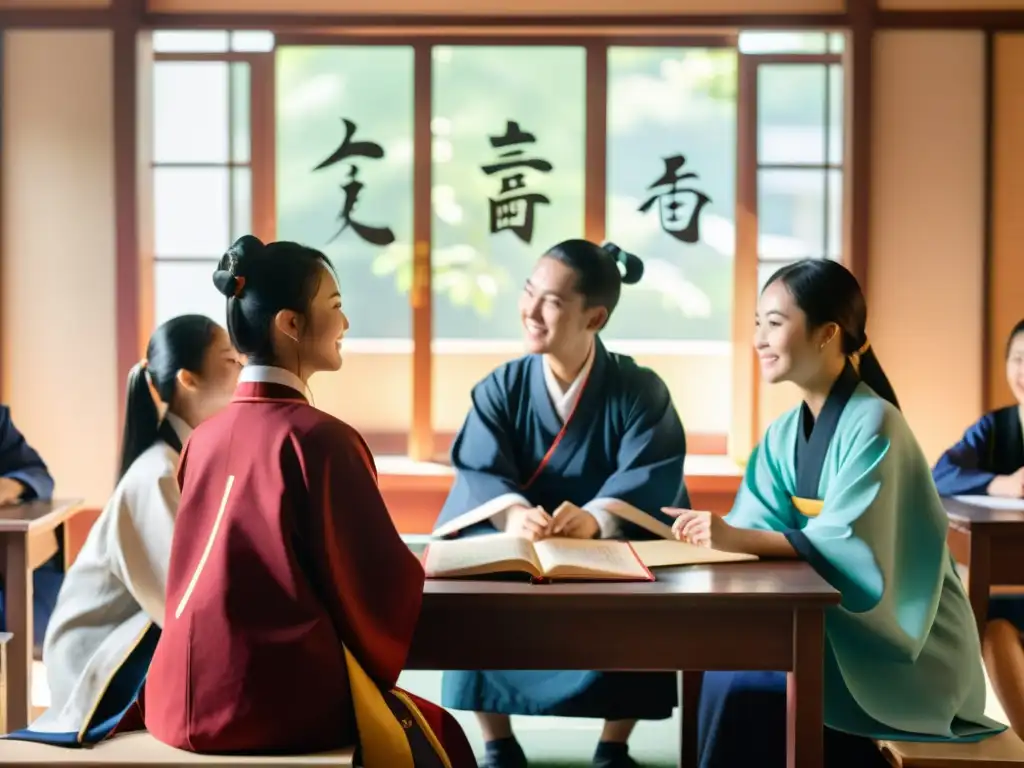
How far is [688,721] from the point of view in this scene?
112 inches

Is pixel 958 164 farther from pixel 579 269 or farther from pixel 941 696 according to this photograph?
pixel 941 696

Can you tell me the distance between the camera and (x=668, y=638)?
6.31ft

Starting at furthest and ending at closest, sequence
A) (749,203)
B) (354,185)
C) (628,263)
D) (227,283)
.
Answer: (354,185) → (749,203) → (628,263) → (227,283)

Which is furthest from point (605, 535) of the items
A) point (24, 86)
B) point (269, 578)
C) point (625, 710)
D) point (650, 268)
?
point (650, 268)

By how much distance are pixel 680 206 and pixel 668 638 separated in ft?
12.1

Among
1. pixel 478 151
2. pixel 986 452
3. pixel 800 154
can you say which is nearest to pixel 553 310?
pixel 986 452

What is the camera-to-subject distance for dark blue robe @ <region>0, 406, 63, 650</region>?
131 inches

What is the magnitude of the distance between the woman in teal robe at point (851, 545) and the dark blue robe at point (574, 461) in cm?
44

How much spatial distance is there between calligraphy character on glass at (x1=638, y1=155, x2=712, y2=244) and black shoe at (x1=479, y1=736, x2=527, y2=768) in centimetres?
293

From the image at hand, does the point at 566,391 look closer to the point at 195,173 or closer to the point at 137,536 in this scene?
the point at 137,536

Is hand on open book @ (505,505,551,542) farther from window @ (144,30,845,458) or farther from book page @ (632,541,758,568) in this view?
window @ (144,30,845,458)

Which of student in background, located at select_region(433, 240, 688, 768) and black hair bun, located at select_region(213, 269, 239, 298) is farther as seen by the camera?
student in background, located at select_region(433, 240, 688, 768)

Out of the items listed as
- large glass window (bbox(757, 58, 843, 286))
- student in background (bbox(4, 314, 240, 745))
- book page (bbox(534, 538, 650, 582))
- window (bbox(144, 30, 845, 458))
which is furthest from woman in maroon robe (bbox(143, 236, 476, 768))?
large glass window (bbox(757, 58, 843, 286))

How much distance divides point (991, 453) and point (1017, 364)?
310 millimetres
